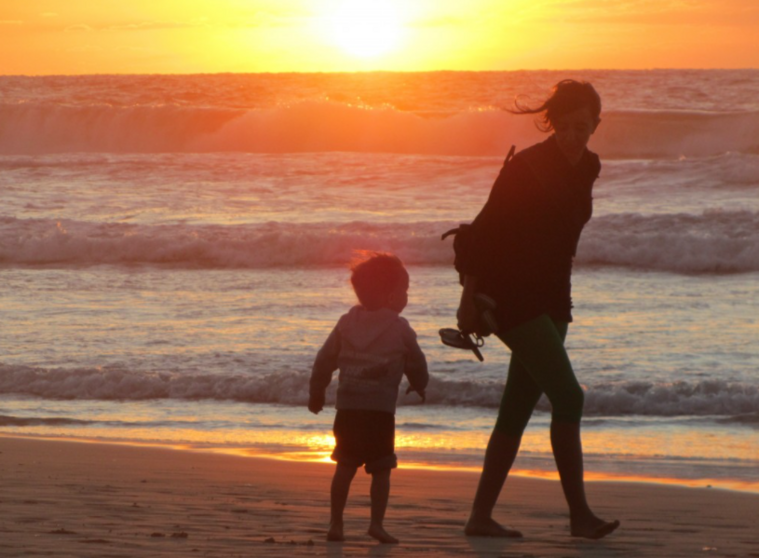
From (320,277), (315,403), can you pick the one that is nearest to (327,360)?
(315,403)

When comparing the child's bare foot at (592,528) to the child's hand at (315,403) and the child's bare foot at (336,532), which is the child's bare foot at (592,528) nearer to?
the child's bare foot at (336,532)

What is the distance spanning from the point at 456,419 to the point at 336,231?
33.3 ft

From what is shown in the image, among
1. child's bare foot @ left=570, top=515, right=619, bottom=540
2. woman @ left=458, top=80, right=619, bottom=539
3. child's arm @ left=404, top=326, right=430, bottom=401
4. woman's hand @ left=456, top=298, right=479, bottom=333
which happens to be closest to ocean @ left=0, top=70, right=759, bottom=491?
child's bare foot @ left=570, top=515, right=619, bottom=540

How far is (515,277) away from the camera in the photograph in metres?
3.59

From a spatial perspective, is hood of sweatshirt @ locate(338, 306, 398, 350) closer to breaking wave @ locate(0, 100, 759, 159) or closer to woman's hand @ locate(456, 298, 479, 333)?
woman's hand @ locate(456, 298, 479, 333)

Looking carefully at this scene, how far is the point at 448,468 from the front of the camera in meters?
5.75

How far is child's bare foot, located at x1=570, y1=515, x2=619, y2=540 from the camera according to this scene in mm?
3619

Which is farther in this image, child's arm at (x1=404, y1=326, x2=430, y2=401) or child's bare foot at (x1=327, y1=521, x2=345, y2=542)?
child's arm at (x1=404, y1=326, x2=430, y2=401)

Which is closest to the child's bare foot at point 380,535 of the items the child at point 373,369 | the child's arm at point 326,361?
the child at point 373,369

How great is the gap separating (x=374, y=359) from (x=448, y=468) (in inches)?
87.0

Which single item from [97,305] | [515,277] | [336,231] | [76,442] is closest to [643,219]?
[336,231]

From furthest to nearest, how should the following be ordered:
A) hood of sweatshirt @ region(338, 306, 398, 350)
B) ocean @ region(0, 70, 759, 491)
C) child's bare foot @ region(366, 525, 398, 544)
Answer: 1. ocean @ region(0, 70, 759, 491)
2. hood of sweatshirt @ region(338, 306, 398, 350)
3. child's bare foot @ region(366, 525, 398, 544)

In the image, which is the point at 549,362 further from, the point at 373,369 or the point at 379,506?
the point at 379,506

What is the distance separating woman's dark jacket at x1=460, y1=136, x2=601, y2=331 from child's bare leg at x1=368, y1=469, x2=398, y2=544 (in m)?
0.66
